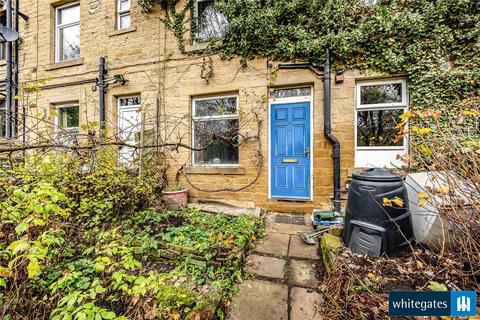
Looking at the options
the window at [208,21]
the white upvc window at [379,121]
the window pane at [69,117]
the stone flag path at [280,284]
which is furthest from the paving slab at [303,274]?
the window pane at [69,117]

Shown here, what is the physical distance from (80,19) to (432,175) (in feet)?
30.3

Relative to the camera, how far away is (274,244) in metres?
3.32

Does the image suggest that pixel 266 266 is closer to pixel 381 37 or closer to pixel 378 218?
pixel 378 218

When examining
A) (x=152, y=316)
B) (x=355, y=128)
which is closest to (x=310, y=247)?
(x=152, y=316)

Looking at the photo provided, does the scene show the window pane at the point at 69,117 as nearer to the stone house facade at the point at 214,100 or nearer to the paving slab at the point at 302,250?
the stone house facade at the point at 214,100

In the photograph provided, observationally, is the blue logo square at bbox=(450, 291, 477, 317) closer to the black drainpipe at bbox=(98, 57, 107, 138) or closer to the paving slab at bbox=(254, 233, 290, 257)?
the paving slab at bbox=(254, 233, 290, 257)

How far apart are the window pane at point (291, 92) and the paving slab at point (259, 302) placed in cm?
386

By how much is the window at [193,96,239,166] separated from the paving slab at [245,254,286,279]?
8.74ft

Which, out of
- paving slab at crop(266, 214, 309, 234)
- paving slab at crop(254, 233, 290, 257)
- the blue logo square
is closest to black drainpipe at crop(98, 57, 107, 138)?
paving slab at crop(266, 214, 309, 234)

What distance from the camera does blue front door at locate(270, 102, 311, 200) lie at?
4.71 meters

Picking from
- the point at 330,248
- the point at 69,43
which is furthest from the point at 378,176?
the point at 69,43

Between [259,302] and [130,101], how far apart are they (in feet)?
19.9

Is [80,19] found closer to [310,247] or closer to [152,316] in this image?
[152,316]

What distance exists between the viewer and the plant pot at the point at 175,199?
187 inches
